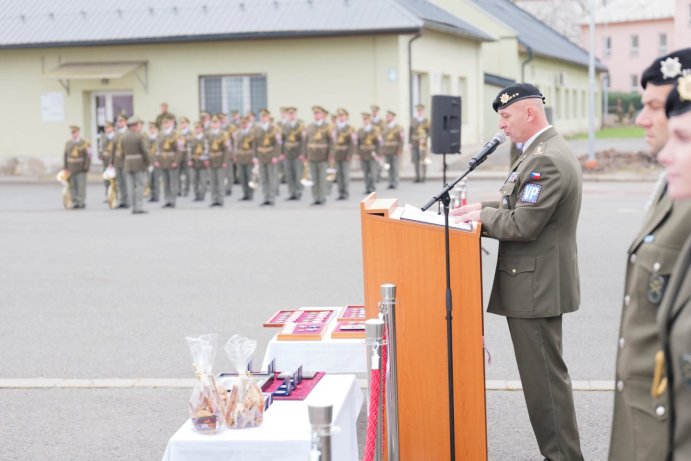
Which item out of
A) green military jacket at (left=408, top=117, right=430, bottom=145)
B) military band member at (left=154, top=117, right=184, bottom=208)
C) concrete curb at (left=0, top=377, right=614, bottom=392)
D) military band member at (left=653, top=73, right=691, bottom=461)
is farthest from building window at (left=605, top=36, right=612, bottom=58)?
military band member at (left=653, top=73, right=691, bottom=461)

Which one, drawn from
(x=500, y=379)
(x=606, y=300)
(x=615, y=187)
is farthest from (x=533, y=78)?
(x=500, y=379)

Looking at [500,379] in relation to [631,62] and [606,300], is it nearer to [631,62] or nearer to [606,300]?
[606,300]

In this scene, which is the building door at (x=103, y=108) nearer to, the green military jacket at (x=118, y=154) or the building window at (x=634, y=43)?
the green military jacket at (x=118, y=154)

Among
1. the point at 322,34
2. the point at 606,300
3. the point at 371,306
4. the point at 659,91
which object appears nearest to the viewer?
the point at 659,91

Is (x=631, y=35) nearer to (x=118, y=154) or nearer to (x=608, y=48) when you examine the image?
(x=608, y=48)

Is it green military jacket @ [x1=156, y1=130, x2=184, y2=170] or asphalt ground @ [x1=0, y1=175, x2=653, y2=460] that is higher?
green military jacket @ [x1=156, y1=130, x2=184, y2=170]

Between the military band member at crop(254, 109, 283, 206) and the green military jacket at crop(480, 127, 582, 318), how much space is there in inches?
761

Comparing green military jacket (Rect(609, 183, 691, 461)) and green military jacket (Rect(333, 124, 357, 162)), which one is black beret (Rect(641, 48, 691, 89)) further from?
green military jacket (Rect(333, 124, 357, 162))

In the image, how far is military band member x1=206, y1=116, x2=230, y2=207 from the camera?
24750 millimetres

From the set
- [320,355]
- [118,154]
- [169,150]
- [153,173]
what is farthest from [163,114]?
[320,355]

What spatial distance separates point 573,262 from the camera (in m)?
5.59

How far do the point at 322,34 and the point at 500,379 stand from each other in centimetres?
2507

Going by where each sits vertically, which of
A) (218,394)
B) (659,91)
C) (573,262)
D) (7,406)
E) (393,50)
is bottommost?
(7,406)

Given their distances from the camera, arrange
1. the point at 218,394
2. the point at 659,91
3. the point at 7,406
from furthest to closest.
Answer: the point at 7,406 → the point at 218,394 → the point at 659,91
